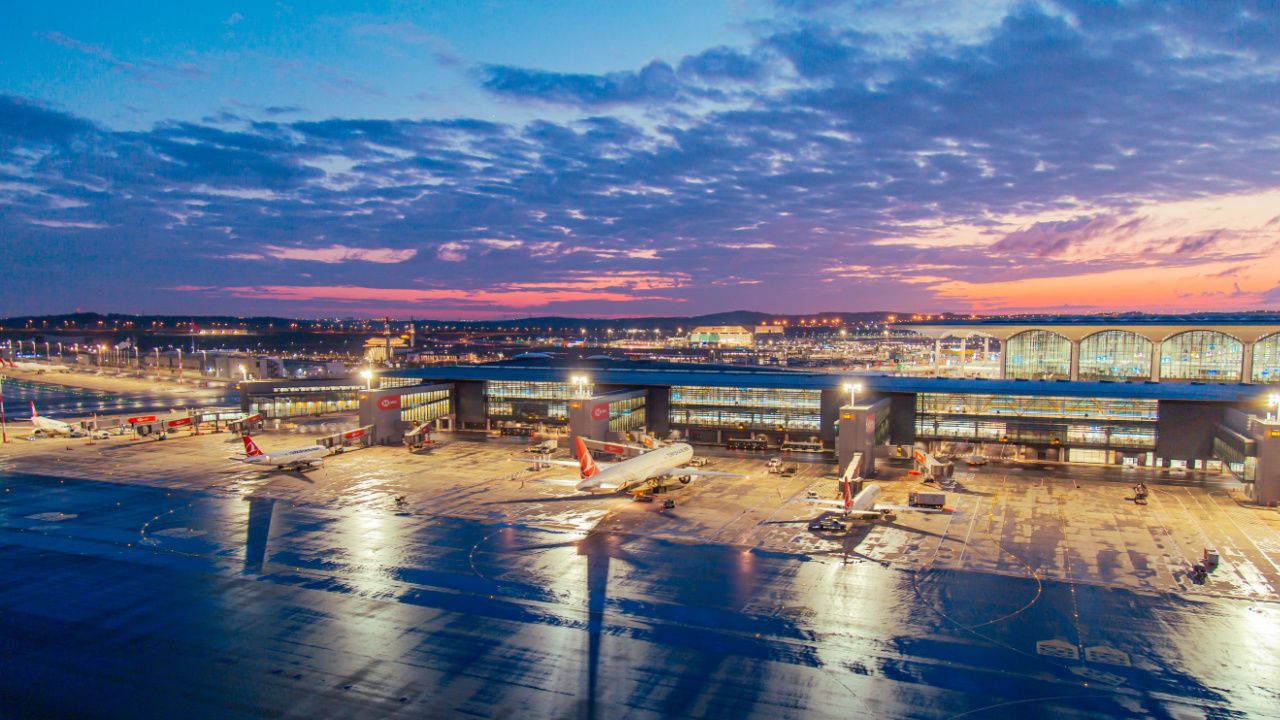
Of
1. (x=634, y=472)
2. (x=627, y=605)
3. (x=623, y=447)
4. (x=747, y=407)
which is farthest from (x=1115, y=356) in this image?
(x=627, y=605)

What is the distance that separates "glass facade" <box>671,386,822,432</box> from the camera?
78.8 m

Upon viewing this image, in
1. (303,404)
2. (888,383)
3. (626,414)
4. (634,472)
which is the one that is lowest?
(303,404)

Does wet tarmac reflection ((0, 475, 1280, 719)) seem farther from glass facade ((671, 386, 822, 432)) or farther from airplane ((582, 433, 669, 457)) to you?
glass facade ((671, 386, 822, 432))

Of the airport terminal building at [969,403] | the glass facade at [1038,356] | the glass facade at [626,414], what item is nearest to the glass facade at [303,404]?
the airport terminal building at [969,403]

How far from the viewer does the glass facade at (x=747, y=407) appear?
259 ft

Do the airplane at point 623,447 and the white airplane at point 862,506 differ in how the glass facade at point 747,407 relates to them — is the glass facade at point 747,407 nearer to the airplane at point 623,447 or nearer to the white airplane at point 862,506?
the airplane at point 623,447

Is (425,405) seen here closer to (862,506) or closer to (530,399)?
(530,399)

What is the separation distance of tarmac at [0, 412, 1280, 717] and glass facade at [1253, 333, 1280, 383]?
55.0 meters

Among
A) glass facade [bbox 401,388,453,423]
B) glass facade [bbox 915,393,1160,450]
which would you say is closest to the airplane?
glass facade [bbox 401,388,453,423]

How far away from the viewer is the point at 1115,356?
103062 mm

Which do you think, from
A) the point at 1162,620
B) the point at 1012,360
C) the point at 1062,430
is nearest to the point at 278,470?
the point at 1162,620

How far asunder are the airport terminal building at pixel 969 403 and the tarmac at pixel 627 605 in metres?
12.8

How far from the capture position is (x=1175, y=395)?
66312 millimetres

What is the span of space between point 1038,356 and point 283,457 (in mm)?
104746
